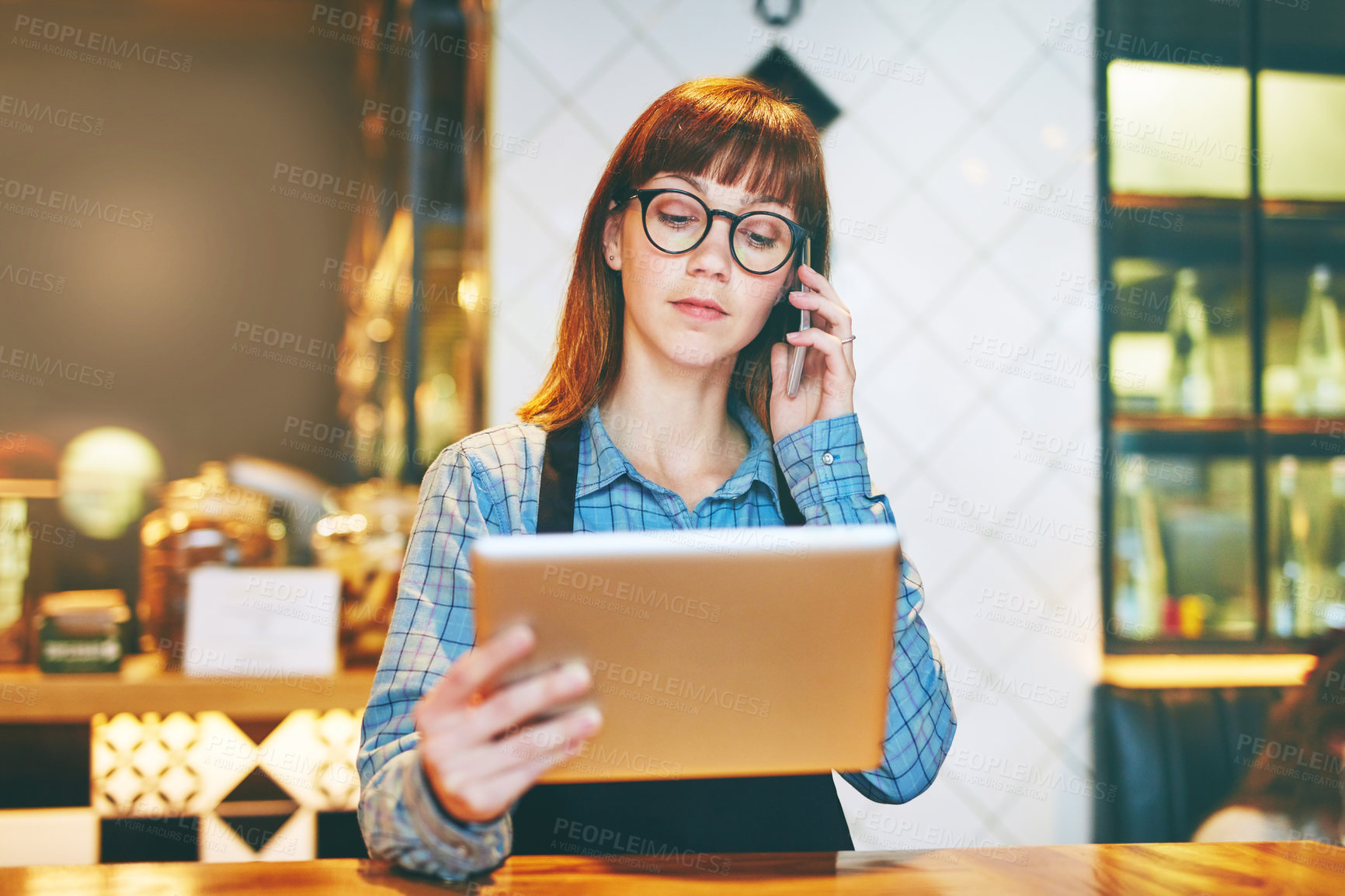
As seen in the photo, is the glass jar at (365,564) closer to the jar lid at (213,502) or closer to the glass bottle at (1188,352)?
the jar lid at (213,502)

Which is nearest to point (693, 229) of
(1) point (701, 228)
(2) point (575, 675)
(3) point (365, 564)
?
(1) point (701, 228)

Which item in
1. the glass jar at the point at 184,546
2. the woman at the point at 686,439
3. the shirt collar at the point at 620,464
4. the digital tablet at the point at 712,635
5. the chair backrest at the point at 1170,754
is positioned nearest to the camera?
the digital tablet at the point at 712,635

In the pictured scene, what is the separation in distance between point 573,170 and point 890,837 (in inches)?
59.5

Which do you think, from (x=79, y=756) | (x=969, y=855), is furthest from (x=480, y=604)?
(x=79, y=756)

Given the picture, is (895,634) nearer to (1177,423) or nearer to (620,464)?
(620,464)

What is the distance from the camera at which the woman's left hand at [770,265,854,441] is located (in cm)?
117

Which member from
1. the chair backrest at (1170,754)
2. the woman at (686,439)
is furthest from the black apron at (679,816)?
the chair backrest at (1170,754)

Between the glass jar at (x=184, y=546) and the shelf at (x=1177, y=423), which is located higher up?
the shelf at (x=1177, y=423)

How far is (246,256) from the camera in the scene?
4.18 m

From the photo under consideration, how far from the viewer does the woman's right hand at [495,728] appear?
64 centimetres

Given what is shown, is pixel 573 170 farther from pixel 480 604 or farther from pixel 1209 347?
pixel 1209 347

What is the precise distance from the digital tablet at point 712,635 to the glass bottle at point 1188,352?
180 cm

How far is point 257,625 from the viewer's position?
1.65 metres

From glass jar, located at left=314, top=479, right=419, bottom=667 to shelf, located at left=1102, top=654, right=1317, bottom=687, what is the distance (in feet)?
4.94
